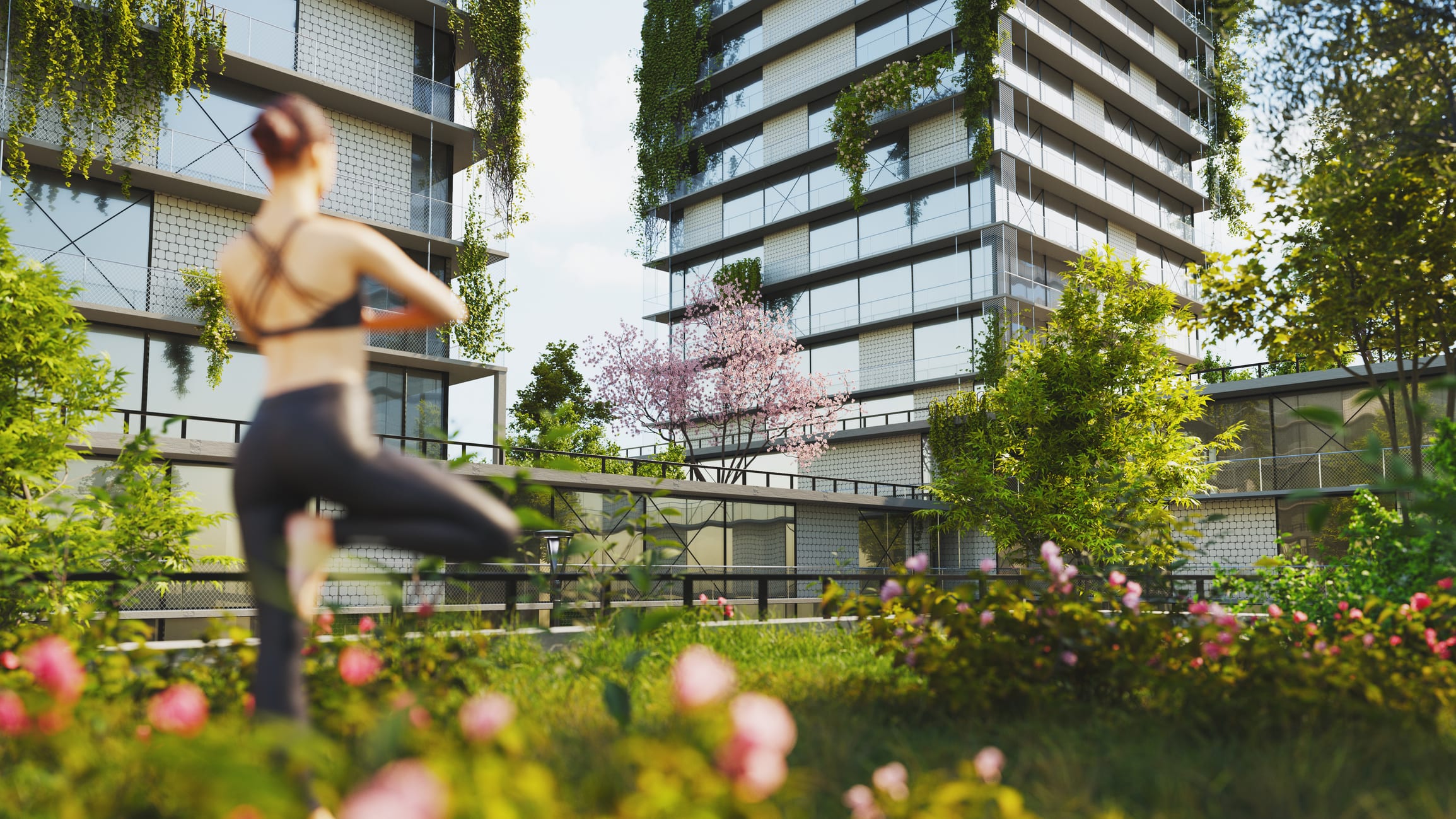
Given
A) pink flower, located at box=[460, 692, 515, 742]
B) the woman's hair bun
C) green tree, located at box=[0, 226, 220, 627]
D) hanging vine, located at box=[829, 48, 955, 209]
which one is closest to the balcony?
green tree, located at box=[0, 226, 220, 627]

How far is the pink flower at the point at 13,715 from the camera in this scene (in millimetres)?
2434

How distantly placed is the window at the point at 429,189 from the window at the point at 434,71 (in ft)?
2.82

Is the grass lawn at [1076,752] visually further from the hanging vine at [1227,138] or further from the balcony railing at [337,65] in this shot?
the hanging vine at [1227,138]

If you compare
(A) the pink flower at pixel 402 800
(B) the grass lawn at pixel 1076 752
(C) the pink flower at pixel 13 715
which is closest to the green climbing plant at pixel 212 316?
(B) the grass lawn at pixel 1076 752

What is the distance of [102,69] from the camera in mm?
17750

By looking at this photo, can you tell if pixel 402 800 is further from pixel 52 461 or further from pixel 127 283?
pixel 127 283

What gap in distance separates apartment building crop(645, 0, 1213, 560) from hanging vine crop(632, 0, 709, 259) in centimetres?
70

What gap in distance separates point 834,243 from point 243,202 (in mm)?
20564

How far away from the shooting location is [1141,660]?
4410 mm

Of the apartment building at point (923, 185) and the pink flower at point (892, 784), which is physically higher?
the apartment building at point (923, 185)

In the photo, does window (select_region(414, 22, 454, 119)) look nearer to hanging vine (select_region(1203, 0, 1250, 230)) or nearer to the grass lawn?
the grass lawn

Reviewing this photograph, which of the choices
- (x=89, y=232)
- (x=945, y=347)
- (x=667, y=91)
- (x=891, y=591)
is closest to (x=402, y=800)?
(x=891, y=591)

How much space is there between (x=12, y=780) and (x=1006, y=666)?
3752 millimetres

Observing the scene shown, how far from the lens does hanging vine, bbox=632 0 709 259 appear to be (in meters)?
38.8
